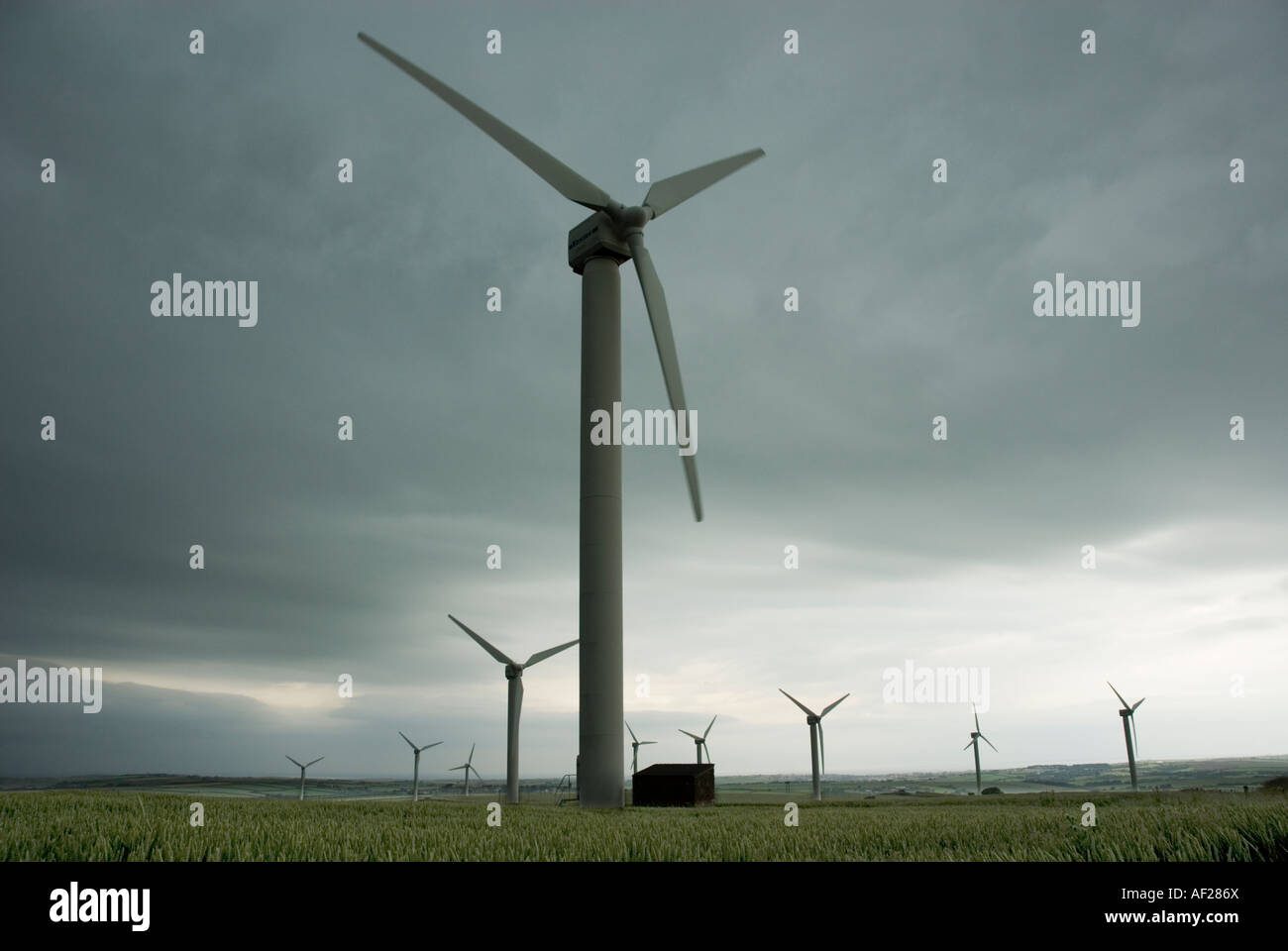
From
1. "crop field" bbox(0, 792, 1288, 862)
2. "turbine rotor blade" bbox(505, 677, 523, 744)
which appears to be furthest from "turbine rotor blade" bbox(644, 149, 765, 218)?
"turbine rotor blade" bbox(505, 677, 523, 744)

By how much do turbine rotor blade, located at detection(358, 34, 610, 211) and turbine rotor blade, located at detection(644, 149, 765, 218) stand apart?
9.33ft

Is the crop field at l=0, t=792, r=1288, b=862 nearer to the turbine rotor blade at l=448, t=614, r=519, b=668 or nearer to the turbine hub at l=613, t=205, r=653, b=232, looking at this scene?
the turbine hub at l=613, t=205, r=653, b=232

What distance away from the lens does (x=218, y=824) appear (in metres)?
11.4

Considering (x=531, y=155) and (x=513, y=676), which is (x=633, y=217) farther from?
(x=513, y=676)

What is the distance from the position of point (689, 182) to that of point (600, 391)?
14011mm

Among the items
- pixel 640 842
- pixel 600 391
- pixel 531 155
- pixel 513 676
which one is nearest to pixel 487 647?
pixel 513 676

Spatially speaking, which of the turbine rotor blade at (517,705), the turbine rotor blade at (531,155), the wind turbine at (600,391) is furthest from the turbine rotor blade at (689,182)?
the turbine rotor blade at (517,705)

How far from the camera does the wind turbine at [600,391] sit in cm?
3319

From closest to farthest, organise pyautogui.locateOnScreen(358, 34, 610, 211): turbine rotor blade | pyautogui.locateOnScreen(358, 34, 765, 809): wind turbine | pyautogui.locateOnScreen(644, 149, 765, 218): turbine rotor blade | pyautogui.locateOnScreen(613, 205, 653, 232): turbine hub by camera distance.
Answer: pyautogui.locateOnScreen(358, 34, 765, 809): wind turbine < pyautogui.locateOnScreen(358, 34, 610, 211): turbine rotor blade < pyautogui.locateOnScreen(613, 205, 653, 232): turbine hub < pyautogui.locateOnScreen(644, 149, 765, 218): turbine rotor blade

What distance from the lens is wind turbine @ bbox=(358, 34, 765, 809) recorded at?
109 ft

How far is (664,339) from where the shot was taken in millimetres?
33906

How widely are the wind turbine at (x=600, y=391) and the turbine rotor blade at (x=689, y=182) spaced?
102 millimetres
